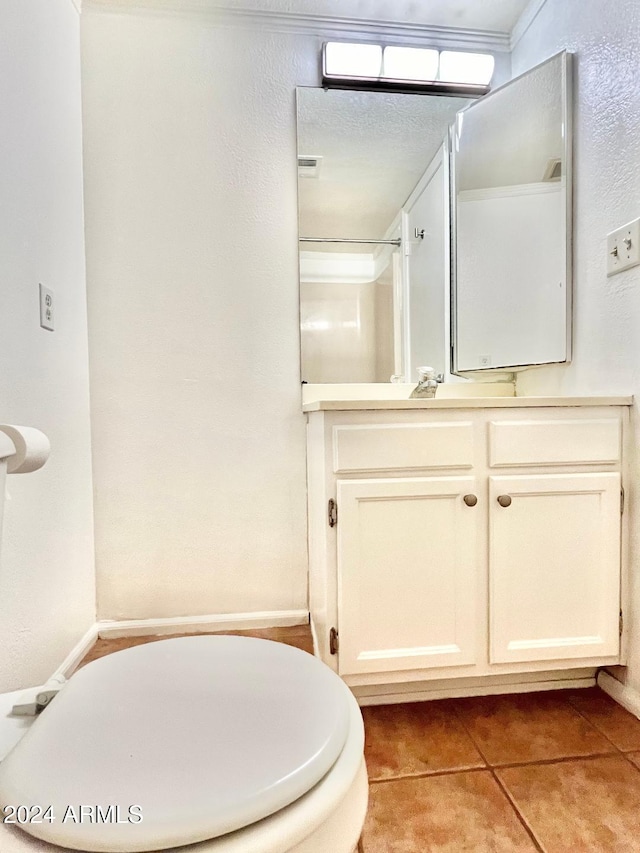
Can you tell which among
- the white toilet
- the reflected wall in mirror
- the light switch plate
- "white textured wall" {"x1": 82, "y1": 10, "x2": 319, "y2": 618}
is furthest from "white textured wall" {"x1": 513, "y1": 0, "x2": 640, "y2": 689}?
the white toilet

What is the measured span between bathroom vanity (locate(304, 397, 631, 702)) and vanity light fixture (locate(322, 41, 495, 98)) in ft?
4.17

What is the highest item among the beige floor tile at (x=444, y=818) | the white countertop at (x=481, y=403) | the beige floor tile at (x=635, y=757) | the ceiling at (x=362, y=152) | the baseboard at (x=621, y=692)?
the ceiling at (x=362, y=152)

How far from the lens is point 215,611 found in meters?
1.76

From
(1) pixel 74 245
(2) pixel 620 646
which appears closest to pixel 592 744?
(2) pixel 620 646

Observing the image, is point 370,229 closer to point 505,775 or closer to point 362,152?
point 362,152

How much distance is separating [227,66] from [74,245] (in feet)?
2.77

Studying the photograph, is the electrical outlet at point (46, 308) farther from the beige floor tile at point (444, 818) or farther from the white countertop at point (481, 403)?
the beige floor tile at point (444, 818)

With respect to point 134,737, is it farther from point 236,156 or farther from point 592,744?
point 236,156

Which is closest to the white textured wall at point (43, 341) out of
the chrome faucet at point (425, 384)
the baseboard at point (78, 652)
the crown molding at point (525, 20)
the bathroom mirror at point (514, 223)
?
the baseboard at point (78, 652)

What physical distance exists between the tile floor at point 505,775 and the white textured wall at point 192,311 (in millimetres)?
705

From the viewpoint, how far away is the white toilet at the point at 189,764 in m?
0.39

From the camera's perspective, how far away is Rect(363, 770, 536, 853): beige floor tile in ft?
3.04

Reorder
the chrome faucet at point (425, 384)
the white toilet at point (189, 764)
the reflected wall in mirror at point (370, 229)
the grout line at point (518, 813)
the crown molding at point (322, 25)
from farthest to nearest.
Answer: the reflected wall in mirror at point (370, 229) < the crown molding at point (322, 25) < the chrome faucet at point (425, 384) < the grout line at point (518, 813) < the white toilet at point (189, 764)

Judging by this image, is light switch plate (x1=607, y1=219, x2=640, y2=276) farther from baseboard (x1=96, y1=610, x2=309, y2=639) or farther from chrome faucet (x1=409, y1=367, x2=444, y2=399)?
baseboard (x1=96, y1=610, x2=309, y2=639)
